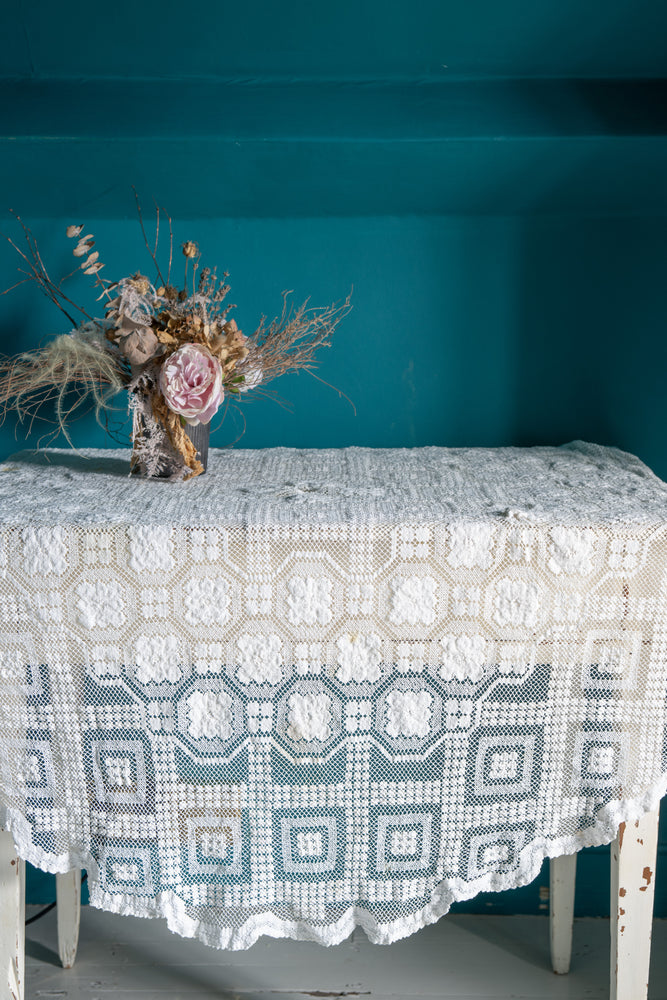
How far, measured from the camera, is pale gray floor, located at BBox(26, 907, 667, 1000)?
1510 mm

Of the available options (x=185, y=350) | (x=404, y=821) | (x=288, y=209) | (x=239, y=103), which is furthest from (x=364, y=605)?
(x=239, y=103)

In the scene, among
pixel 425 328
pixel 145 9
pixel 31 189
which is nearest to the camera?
pixel 145 9

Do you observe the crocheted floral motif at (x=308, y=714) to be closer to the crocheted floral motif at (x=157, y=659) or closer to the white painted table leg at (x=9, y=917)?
the crocheted floral motif at (x=157, y=659)

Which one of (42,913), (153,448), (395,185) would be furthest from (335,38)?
(42,913)

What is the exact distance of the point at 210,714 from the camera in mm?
1146

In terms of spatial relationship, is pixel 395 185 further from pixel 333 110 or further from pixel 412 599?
pixel 412 599

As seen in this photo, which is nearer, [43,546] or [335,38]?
[43,546]

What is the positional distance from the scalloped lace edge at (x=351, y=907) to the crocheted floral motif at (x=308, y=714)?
0.28m

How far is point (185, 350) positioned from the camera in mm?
1203

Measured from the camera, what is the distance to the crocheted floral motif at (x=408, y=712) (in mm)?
1141

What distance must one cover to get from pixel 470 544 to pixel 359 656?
22cm

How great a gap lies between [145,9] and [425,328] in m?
0.74

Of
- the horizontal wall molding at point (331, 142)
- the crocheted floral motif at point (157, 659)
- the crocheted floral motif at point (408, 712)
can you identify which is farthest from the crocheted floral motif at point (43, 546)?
the horizontal wall molding at point (331, 142)

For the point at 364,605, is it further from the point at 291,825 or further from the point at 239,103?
the point at 239,103
